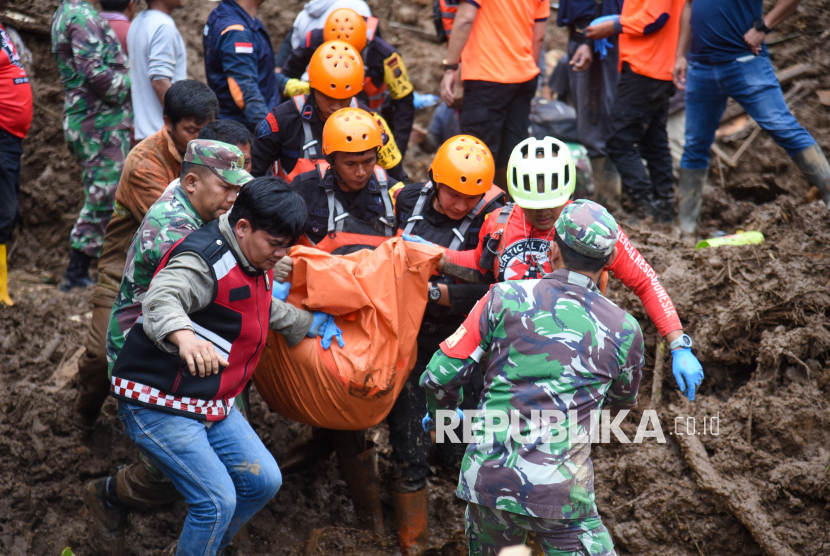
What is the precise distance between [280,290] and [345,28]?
295cm

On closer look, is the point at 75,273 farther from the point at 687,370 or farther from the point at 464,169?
the point at 687,370

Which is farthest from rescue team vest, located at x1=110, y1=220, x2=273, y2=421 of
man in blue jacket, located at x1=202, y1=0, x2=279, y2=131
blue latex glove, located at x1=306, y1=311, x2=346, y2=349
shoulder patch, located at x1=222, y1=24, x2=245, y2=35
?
shoulder patch, located at x1=222, y1=24, x2=245, y2=35

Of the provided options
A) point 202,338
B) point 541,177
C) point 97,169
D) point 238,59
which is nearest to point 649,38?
point 541,177

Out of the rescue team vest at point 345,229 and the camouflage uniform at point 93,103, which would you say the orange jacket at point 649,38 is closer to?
the rescue team vest at point 345,229

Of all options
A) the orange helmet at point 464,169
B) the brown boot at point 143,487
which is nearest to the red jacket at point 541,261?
the orange helmet at point 464,169

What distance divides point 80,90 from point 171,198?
9.75 ft

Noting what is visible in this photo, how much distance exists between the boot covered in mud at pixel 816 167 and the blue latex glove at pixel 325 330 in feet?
11.6

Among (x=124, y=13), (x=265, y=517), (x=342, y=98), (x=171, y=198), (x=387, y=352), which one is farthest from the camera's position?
(x=124, y=13)

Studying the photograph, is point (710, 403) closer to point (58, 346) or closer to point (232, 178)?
point (232, 178)

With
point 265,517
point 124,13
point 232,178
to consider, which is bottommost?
point 265,517

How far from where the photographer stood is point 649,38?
541cm

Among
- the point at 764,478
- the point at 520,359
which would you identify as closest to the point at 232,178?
the point at 520,359

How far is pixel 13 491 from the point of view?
4.10 meters

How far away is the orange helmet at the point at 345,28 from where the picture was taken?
18.3 feet
